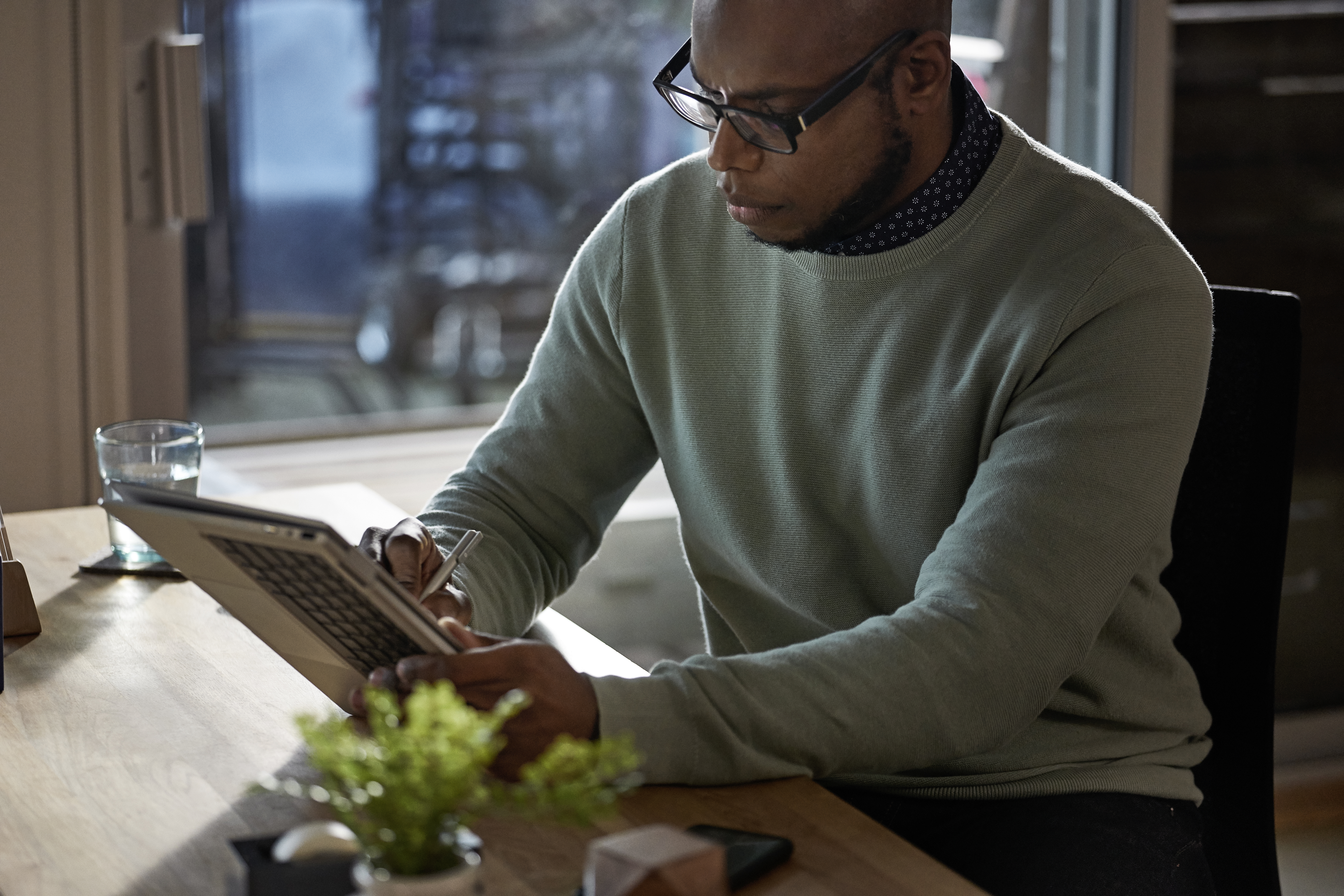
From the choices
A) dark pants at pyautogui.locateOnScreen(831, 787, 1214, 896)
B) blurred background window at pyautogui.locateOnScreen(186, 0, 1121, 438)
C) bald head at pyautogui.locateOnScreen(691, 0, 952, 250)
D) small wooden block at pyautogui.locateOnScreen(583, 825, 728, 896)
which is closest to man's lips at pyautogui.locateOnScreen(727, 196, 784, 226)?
bald head at pyautogui.locateOnScreen(691, 0, 952, 250)

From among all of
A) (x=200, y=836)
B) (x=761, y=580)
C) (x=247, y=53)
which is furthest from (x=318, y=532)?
(x=247, y=53)

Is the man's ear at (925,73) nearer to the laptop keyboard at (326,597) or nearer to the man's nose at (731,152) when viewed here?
the man's nose at (731,152)

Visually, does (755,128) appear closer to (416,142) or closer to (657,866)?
(657,866)

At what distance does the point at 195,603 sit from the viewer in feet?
4.38

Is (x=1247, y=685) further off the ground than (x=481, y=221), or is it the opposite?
(x=481, y=221)

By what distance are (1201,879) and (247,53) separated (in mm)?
1861

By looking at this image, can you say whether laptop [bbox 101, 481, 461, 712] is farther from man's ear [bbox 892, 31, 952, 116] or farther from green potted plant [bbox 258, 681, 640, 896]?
man's ear [bbox 892, 31, 952, 116]

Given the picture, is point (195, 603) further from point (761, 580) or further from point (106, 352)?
point (106, 352)

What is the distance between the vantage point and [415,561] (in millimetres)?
1191

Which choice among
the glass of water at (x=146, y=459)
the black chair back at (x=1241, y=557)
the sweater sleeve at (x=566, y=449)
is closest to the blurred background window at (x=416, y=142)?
the glass of water at (x=146, y=459)

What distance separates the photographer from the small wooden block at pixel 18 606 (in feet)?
4.04

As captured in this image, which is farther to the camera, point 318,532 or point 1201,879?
point 1201,879

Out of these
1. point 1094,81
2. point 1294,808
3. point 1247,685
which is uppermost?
point 1094,81

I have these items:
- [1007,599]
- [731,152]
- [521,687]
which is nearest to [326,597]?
[521,687]
